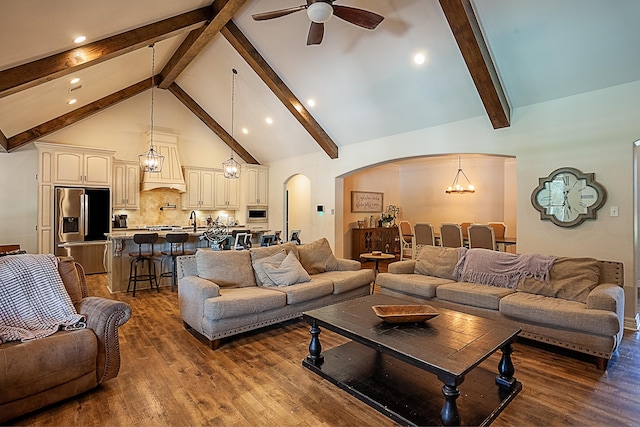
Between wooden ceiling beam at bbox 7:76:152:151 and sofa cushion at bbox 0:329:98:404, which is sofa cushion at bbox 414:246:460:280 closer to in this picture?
sofa cushion at bbox 0:329:98:404

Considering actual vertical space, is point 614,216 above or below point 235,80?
below

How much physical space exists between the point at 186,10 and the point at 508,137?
16.8 ft

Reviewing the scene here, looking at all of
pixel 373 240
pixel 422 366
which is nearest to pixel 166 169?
pixel 373 240

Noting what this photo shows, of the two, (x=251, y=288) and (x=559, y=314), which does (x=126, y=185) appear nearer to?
(x=251, y=288)

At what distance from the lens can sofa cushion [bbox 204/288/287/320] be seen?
3232 millimetres

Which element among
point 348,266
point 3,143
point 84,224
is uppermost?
point 3,143

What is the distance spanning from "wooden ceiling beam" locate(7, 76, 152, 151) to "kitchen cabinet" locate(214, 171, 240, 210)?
272 cm

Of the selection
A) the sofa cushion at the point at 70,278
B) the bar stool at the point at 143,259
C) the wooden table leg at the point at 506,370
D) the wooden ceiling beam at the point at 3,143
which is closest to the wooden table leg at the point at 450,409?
the wooden table leg at the point at 506,370

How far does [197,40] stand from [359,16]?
3549 millimetres

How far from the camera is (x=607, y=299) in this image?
2957mm

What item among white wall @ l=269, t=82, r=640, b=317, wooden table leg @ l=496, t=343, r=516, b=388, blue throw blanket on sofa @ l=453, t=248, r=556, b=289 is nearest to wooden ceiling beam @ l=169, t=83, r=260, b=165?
white wall @ l=269, t=82, r=640, b=317

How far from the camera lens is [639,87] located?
3.84m

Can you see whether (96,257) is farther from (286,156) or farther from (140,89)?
(286,156)

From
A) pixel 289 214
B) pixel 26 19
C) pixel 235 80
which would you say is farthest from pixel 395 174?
pixel 26 19
